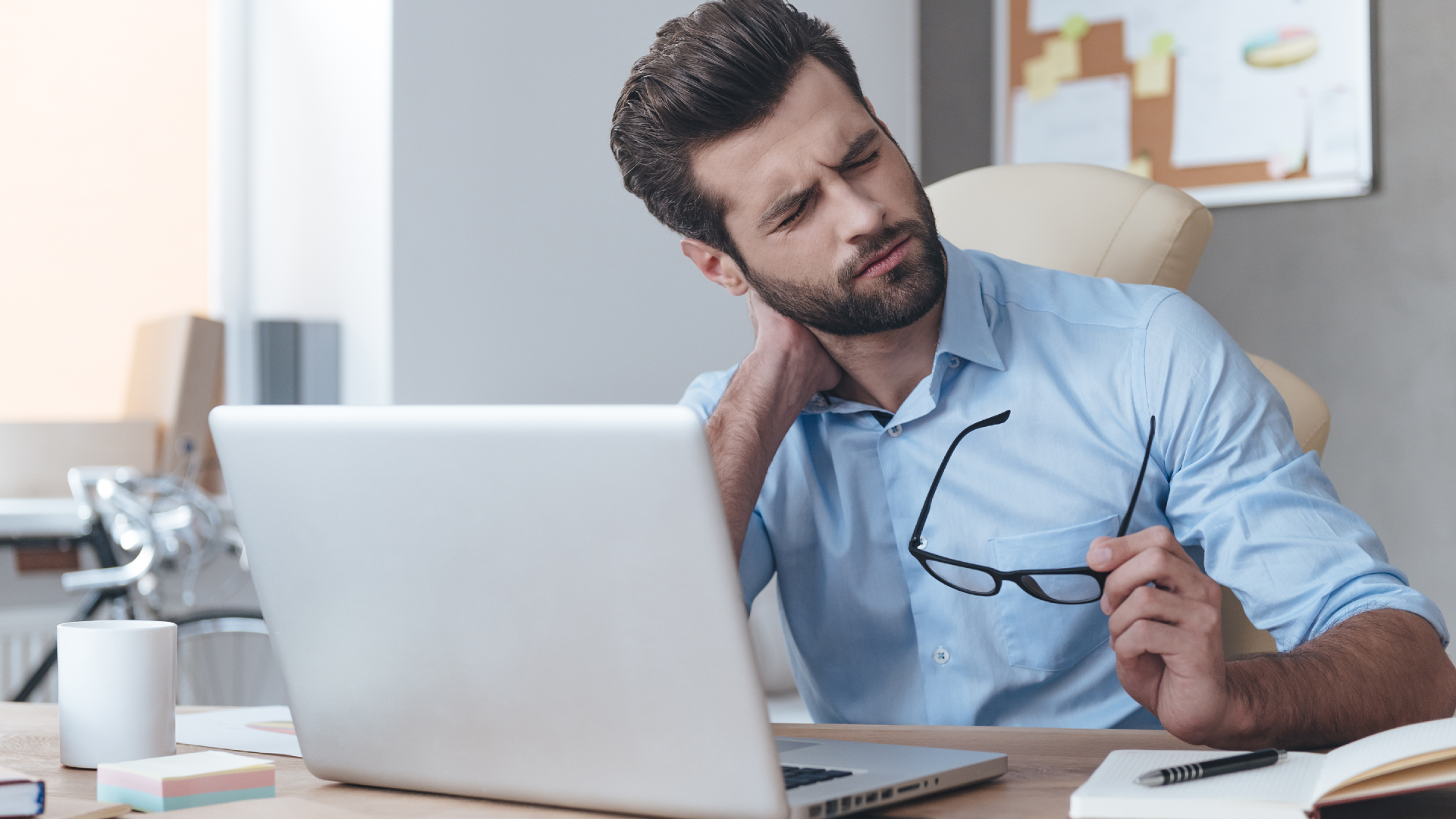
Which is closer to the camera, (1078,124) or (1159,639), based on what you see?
(1159,639)

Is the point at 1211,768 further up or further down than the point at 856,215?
further down

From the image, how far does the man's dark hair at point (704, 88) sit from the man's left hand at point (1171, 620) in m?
0.57

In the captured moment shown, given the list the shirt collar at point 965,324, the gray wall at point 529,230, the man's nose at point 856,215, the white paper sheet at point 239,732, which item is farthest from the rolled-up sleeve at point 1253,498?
the gray wall at point 529,230

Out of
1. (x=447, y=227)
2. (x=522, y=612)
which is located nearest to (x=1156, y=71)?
(x=447, y=227)

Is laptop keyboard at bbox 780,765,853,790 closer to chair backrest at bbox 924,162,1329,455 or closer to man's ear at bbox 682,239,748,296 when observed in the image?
man's ear at bbox 682,239,748,296

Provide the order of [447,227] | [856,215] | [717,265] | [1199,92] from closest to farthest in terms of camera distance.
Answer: [856,215], [717,265], [447,227], [1199,92]

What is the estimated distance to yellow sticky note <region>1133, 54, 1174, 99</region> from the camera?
8.47 feet

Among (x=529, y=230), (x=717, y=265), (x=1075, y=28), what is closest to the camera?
(x=717, y=265)

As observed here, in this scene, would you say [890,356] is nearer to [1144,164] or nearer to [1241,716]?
[1241,716]

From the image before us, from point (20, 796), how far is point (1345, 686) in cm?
76

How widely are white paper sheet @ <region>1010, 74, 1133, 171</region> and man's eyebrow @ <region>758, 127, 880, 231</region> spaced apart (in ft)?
5.42

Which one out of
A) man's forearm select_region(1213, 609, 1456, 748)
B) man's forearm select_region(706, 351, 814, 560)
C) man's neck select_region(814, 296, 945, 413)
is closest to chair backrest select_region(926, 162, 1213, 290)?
man's neck select_region(814, 296, 945, 413)

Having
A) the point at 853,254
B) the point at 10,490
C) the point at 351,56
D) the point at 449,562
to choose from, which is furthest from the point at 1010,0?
the point at 449,562

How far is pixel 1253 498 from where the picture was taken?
3.21 ft
